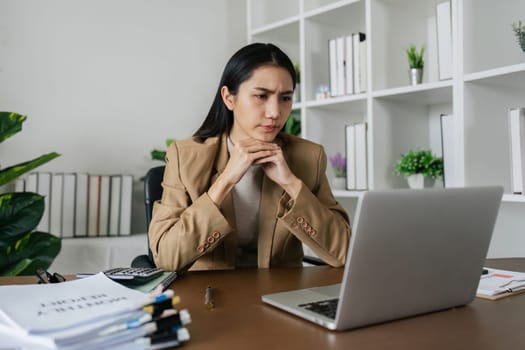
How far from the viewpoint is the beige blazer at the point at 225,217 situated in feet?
3.84

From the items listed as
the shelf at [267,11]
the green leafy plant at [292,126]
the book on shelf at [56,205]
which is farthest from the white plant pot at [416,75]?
the book on shelf at [56,205]

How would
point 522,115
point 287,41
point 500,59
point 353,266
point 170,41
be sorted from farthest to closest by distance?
point 287,41 < point 170,41 < point 500,59 < point 522,115 < point 353,266

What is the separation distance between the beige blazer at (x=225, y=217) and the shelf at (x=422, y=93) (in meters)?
0.70

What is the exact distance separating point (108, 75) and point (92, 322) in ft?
6.70

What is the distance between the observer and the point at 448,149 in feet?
6.43

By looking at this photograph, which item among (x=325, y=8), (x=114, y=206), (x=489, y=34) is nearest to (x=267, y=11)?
(x=325, y=8)

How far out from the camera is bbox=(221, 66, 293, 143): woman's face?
1398mm

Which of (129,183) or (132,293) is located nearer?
(132,293)

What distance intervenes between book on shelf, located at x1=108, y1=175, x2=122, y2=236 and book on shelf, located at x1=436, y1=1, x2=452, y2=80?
1514mm

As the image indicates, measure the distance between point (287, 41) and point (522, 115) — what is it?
59.5 inches

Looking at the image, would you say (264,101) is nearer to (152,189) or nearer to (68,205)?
(152,189)

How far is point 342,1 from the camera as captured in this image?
226 centimetres

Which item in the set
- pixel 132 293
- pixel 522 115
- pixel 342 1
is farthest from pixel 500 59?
pixel 132 293

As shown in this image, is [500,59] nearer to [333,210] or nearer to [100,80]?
[333,210]
